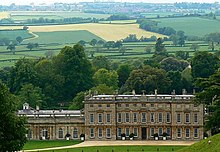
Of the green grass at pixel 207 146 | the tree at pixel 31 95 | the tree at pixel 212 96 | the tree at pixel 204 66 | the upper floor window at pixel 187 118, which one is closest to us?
the green grass at pixel 207 146

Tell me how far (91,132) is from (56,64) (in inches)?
1219

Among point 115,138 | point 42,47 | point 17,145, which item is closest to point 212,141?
point 17,145

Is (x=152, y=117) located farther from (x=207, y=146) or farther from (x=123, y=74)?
(x=123, y=74)

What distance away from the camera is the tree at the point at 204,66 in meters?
106

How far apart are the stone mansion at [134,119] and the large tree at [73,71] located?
2465 centimetres

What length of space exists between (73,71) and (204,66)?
1780cm

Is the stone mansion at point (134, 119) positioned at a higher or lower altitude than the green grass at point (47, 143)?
higher

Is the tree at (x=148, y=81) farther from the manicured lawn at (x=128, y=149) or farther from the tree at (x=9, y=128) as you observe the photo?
the tree at (x=9, y=128)

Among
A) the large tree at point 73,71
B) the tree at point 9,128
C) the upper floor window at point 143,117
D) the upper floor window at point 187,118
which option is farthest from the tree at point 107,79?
the tree at point 9,128

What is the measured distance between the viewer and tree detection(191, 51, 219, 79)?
106 metres

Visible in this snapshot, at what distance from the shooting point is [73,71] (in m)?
106

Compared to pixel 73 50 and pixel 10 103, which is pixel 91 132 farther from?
pixel 73 50

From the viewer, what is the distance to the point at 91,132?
77.5m

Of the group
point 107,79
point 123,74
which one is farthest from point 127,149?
point 123,74
